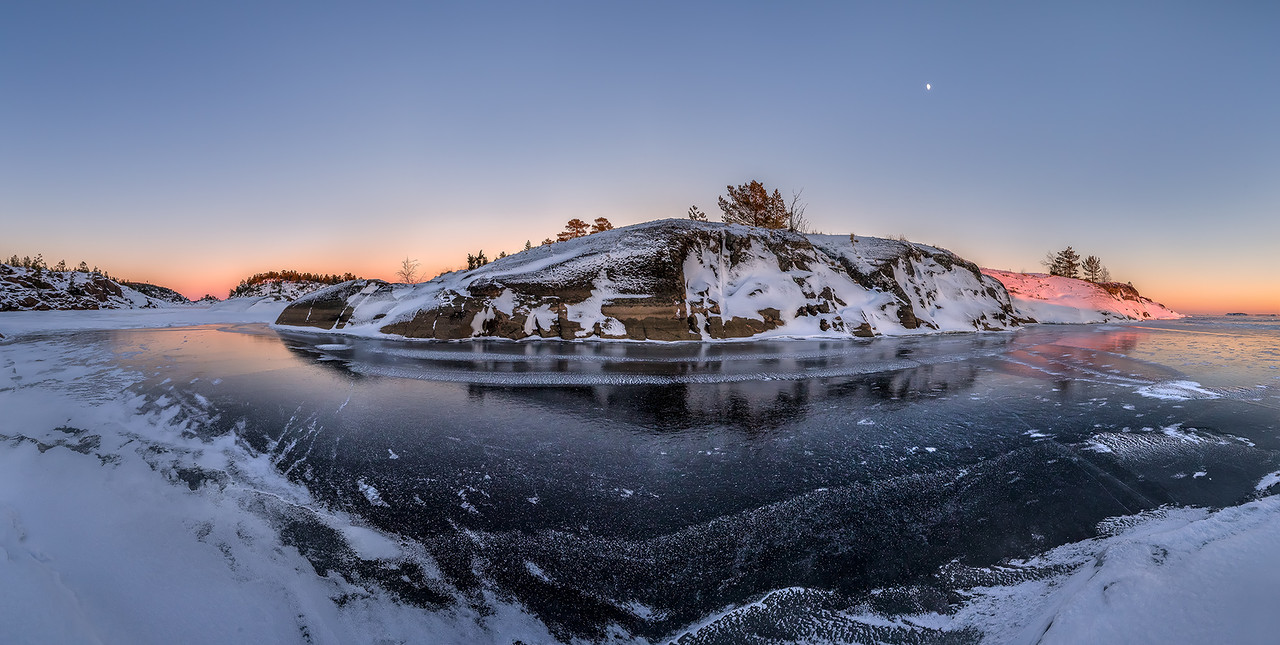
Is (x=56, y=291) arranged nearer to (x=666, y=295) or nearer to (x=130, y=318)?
(x=130, y=318)

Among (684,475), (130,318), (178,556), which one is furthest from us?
(130,318)

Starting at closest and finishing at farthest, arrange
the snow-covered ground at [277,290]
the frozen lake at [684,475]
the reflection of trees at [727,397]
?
the frozen lake at [684,475]
the reflection of trees at [727,397]
the snow-covered ground at [277,290]

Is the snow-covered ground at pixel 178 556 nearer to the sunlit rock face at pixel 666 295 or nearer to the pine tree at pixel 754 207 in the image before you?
the sunlit rock face at pixel 666 295

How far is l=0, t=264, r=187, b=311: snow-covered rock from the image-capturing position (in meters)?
29.3

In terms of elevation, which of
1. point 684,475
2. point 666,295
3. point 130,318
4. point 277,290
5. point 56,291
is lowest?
point 684,475

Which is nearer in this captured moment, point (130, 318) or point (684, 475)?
point (684, 475)

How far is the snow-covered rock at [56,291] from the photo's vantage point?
96.0 ft

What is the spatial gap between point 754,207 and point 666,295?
69.3 feet

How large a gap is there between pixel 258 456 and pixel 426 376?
13.5ft

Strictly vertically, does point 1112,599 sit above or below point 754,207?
below

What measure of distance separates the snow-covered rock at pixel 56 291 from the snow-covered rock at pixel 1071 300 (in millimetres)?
68975

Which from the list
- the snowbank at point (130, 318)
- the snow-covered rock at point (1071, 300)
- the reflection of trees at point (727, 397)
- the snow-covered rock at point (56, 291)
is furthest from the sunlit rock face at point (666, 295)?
the snow-covered rock at point (56, 291)

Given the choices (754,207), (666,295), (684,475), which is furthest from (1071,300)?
(684,475)

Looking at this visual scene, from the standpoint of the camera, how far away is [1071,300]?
37.8 meters
